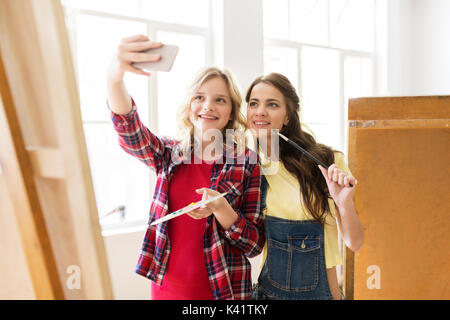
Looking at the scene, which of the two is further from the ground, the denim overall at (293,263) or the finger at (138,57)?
the finger at (138,57)

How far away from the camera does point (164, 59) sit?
716 millimetres

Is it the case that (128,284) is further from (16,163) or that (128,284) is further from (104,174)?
(16,163)

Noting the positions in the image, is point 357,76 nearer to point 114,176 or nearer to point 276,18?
point 276,18

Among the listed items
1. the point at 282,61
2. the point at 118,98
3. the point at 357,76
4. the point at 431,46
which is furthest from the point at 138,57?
the point at 431,46

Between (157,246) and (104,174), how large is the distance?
4.70 feet

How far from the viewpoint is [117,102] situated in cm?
89

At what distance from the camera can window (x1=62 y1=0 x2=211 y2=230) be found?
209cm

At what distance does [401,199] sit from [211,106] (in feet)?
1.99

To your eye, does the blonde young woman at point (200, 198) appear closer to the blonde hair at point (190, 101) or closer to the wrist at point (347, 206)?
the blonde hair at point (190, 101)

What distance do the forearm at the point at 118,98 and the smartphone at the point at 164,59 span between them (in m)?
0.15

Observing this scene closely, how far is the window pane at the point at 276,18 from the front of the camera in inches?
119

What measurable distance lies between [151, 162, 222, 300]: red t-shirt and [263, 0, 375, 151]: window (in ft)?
7.29

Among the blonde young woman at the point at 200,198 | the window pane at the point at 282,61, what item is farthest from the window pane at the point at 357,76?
the blonde young woman at the point at 200,198
